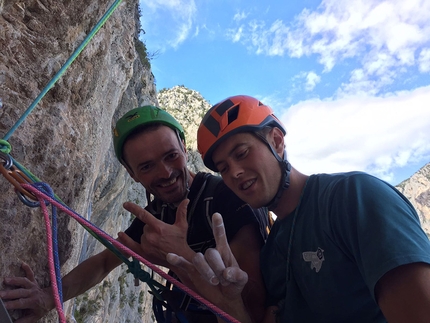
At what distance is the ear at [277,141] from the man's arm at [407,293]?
1.30m

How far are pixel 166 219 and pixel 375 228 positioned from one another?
1986 millimetres

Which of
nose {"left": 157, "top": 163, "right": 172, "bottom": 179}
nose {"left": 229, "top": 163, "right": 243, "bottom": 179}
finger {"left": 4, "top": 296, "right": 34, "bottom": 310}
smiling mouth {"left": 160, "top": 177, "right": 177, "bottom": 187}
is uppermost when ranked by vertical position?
nose {"left": 157, "top": 163, "right": 172, "bottom": 179}

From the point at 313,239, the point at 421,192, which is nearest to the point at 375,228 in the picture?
the point at 313,239

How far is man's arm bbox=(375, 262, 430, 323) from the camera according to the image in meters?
1.12

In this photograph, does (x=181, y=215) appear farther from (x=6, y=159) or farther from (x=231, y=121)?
(x=6, y=159)

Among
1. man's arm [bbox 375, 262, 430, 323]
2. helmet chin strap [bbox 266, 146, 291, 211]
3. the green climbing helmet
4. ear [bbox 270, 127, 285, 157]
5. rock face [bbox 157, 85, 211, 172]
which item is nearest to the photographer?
man's arm [bbox 375, 262, 430, 323]

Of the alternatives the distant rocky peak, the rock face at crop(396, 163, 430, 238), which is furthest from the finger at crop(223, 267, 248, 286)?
the rock face at crop(396, 163, 430, 238)

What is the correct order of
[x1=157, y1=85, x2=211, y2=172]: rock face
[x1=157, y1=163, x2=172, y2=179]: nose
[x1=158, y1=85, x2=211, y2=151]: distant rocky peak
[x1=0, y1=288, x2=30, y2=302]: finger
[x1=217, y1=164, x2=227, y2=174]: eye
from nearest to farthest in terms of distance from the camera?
[x1=0, y1=288, x2=30, y2=302]: finger, [x1=217, y1=164, x2=227, y2=174]: eye, [x1=157, y1=163, x2=172, y2=179]: nose, [x1=157, y1=85, x2=211, y2=172]: rock face, [x1=158, y1=85, x2=211, y2=151]: distant rocky peak

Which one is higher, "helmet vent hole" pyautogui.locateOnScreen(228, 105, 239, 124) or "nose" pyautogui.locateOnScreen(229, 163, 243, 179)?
"helmet vent hole" pyautogui.locateOnScreen(228, 105, 239, 124)

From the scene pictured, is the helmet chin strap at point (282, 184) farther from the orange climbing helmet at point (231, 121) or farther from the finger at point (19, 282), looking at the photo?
the finger at point (19, 282)

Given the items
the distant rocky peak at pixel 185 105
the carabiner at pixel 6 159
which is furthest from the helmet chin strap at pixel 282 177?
the distant rocky peak at pixel 185 105

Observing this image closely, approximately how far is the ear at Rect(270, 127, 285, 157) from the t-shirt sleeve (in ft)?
2.83

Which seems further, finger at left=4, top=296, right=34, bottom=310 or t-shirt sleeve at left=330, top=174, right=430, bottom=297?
finger at left=4, top=296, right=34, bottom=310

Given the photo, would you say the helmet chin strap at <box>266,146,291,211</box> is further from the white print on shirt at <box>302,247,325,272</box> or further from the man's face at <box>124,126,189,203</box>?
the man's face at <box>124,126,189,203</box>
